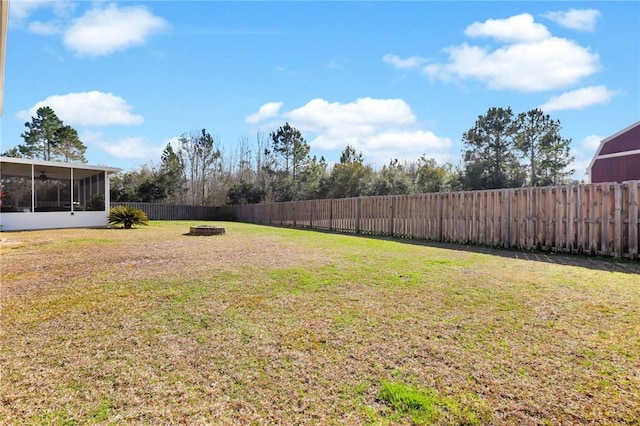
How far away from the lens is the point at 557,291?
3920 millimetres

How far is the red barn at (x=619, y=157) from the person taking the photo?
13.4m

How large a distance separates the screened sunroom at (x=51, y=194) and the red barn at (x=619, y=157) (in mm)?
22376

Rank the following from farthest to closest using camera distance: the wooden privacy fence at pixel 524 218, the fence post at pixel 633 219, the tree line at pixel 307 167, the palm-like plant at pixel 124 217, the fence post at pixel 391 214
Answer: the tree line at pixel 307 167, the palm-like plant at pixel 124 217, the fence post at pixel 391 214, the wooden privacy fence at pixel 524 218, the fence post at pixel 633 219

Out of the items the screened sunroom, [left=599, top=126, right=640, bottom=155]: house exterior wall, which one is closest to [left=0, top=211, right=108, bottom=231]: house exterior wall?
the screened sunroom

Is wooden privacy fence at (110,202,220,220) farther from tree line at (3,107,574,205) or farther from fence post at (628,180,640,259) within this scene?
fence post at (628,180,640,259)

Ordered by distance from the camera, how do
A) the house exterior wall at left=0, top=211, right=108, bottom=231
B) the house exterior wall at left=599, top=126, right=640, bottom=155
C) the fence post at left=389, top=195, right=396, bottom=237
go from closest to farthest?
the fence post at left=389, top=195, right=396, bottom=237
the house exterior wall at left=0, top=211, right=108, bottom=231
the house exterior wall at left=599, top=126, right=640, bottom=155

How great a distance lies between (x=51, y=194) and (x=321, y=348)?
17.1 metres

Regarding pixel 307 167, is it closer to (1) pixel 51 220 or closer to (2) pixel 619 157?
(1) pixel 51 220

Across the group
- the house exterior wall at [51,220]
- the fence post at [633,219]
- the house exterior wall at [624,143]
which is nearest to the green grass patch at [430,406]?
the fence post at [633,219]

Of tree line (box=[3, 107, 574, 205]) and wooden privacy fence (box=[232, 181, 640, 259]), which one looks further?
tree line (box=[3, 107, 574, 205])

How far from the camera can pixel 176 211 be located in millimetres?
25312

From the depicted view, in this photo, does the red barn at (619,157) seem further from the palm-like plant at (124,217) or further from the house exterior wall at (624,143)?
the palm-like plant at (124,217)

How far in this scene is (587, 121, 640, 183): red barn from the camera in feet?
43.8

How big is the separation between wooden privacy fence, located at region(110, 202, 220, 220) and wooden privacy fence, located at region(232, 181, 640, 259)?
16629 mm
